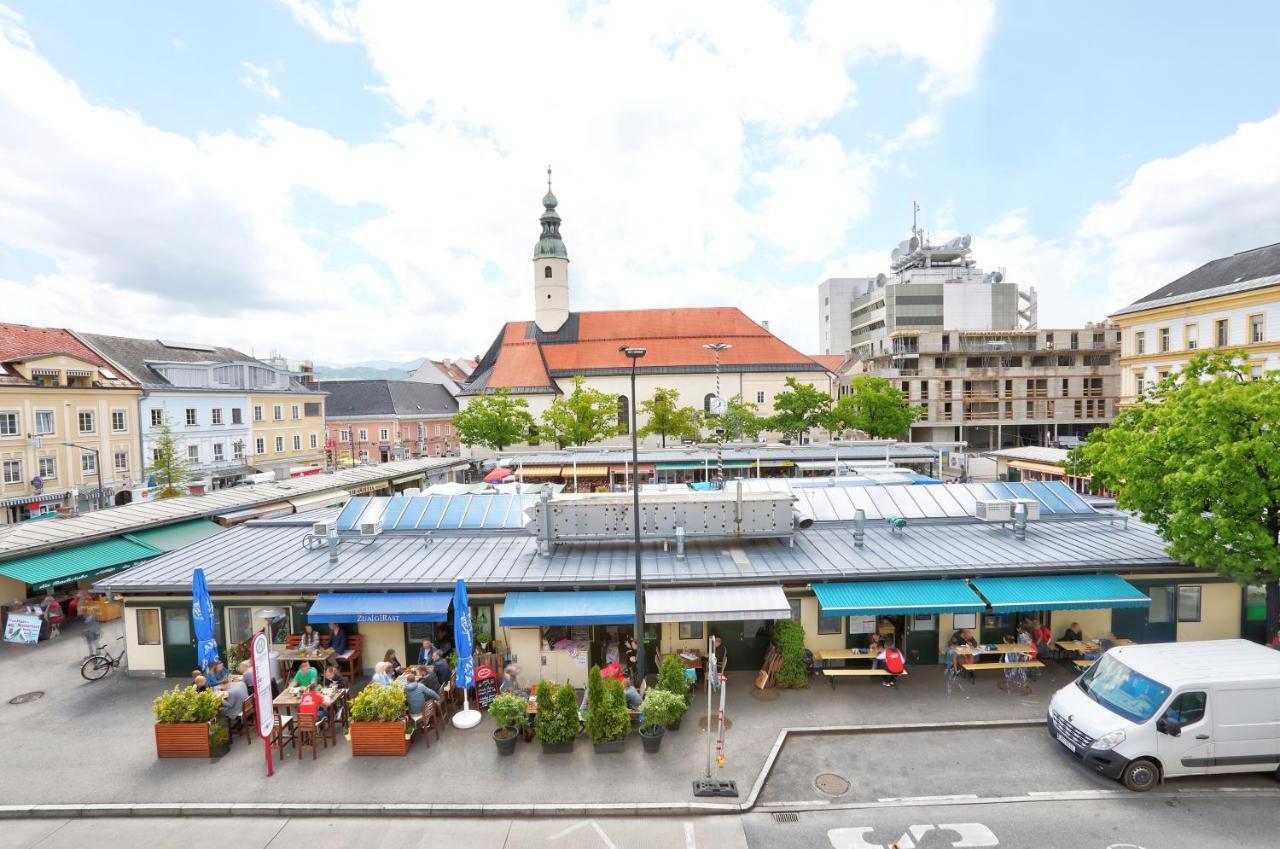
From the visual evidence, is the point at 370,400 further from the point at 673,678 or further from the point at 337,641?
the point at 673,678

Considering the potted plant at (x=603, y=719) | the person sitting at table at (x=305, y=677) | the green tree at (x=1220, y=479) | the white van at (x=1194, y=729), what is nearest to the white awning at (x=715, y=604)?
the potted plant at (x=603, y=719)

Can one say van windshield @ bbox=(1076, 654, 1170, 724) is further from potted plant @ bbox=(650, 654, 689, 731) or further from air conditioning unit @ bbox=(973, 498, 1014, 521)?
potted plant @ bbox=(650, 654, 689, 731)

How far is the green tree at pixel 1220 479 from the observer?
13.0 metres

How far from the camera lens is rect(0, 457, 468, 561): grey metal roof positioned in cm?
1923

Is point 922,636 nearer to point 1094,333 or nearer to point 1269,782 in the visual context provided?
point 1269,782

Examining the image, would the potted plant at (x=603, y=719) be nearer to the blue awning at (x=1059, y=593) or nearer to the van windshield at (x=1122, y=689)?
the blue awning at (x=1059, y=593)

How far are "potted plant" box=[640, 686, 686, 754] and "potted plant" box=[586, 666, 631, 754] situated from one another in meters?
0.36

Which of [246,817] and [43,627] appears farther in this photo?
[43,627]

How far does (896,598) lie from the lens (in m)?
13.8

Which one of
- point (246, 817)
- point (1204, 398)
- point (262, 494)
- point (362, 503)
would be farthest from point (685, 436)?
point (246, 817)

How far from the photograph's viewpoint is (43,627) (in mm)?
18266

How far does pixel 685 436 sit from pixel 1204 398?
152 feet

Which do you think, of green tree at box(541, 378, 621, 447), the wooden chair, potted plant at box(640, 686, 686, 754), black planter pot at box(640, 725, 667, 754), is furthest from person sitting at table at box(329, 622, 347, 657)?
green tree at box(541, 378, 621, 447)

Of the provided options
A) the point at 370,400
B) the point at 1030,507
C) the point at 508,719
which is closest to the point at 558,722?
the point at 508,719
